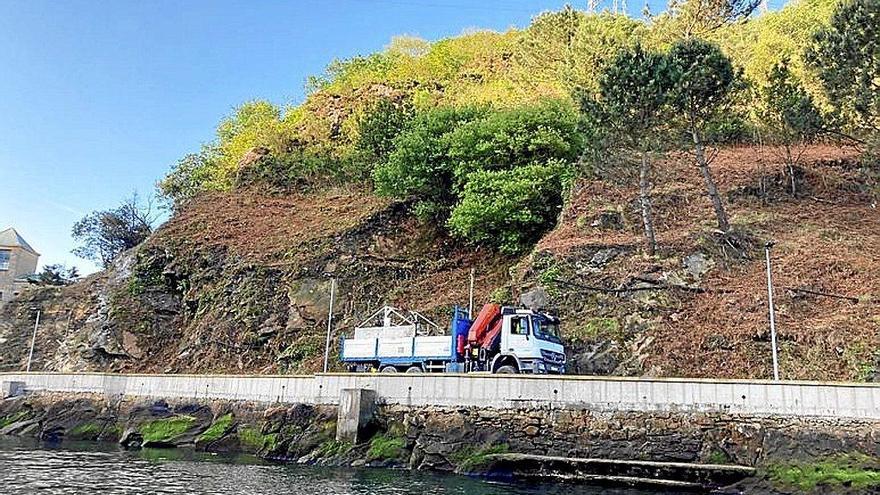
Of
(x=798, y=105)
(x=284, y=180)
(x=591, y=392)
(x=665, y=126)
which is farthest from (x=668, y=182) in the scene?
(x=284, y=180)

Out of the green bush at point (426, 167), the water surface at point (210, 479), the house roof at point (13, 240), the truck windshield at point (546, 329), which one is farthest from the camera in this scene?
the house roof at point (13, 240)

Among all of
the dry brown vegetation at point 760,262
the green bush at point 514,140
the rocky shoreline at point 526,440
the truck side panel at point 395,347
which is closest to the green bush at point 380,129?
the green bush at point 514,140

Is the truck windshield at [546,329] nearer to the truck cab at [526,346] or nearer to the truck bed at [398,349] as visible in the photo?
the truck cab at [526,346]

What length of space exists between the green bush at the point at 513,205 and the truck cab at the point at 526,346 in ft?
31.5

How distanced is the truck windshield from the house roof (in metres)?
55.8

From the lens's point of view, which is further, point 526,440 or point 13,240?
point 13,240

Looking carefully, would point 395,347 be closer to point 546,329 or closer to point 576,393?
point 546,329

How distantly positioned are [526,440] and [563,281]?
8.08 metres

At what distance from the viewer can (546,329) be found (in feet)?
71.6

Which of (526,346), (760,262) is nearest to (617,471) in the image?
(526,346)

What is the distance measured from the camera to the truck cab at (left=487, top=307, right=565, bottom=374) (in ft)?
68.8

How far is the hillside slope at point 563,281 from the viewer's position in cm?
2105

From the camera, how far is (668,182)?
1243 inches

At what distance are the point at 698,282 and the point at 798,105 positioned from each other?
6955 mm
